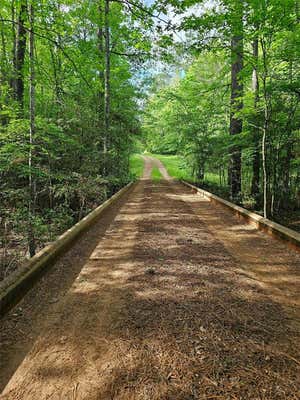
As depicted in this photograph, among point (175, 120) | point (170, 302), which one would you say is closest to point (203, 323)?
point (170, 302)

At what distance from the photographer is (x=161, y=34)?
21.0 ft

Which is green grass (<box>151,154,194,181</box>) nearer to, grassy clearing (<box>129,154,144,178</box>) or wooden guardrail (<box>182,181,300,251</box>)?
grassy clearing (<box>129,154,144,178</box>)

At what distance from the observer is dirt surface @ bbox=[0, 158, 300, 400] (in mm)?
1583

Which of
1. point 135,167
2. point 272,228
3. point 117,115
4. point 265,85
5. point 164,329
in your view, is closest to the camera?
point 164,329

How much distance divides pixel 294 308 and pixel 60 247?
11.0 ft

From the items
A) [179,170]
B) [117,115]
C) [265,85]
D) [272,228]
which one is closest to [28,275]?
[272,228]

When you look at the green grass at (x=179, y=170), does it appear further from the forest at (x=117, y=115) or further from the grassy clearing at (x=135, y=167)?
the forest at (x=117, y=115)

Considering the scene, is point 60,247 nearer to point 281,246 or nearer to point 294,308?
point 294,308

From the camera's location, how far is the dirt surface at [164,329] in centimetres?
158

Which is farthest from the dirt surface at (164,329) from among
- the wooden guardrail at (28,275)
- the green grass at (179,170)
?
the green grass at (179,170)

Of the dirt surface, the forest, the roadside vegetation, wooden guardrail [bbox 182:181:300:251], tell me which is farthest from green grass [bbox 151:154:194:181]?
the dirt surface

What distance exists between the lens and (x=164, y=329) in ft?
6.96

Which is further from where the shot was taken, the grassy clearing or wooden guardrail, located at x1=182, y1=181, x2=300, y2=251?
the grassy clearing

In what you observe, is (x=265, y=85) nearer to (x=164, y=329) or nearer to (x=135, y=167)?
(x=164, y=329)
